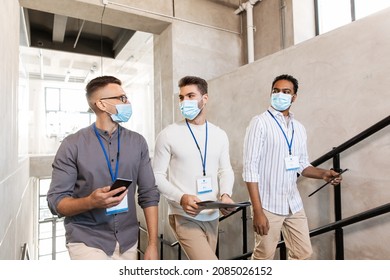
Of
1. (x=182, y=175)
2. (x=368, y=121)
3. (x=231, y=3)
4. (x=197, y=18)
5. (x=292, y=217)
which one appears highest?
(x=231, y=3)

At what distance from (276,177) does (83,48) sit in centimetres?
454

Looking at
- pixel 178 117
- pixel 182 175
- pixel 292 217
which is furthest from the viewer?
pixel 178 117

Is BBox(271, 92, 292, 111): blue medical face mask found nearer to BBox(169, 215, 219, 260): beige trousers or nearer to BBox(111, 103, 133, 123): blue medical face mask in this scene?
BBox(169, 215, 219, 260): beige trousers

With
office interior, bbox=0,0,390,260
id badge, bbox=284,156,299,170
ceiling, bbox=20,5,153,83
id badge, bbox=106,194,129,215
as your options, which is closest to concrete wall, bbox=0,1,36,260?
office interior, bbox=0,0,390,260

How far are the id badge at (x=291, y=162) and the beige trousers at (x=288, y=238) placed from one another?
0.25m

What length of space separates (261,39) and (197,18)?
0.80 meters

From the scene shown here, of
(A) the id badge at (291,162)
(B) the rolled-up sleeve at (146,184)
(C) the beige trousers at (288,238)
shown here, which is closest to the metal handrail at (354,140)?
(A) the id badge at (291,162)

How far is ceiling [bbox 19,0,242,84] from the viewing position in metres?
3.89

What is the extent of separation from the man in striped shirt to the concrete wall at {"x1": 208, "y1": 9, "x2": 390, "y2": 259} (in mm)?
170

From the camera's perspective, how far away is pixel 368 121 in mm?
1336

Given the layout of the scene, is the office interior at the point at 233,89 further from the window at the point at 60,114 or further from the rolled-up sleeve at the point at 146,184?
the rolled-up sleeve at the point at 146,184

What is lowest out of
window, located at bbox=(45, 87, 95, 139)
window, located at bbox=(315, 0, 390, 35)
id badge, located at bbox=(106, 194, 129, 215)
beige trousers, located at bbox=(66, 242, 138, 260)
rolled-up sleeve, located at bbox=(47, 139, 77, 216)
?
beige trousers, located at bbox=(66, 242, 138, 260)
